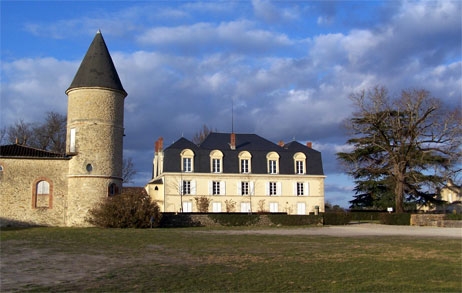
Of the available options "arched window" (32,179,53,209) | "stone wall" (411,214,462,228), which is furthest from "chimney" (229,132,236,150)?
"arched window" (32,179,53,209)

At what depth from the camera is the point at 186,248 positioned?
52.3 ft

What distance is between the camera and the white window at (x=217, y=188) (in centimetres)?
4519

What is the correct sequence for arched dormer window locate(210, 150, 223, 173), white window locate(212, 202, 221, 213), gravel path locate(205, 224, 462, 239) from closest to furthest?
gravel path locate(205, 224, 462, 239) < white window locate(212, 202, 221, 213) < arched dormer window locate(210, 150, 223, 173)

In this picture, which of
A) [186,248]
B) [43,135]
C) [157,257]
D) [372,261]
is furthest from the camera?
[43,135]

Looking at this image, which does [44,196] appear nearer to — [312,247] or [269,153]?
[312,247]

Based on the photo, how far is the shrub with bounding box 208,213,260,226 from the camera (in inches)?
1302

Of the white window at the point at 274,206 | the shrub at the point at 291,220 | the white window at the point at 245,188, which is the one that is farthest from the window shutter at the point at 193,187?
the shrub at the point at 291,220

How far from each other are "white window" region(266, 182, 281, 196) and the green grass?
2863 cm

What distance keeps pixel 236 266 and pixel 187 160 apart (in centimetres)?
3370

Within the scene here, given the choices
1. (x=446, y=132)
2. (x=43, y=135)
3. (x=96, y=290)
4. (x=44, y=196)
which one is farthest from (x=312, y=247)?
(x=43, y=135)

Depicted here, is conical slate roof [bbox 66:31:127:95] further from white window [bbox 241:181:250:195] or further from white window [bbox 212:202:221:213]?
white window [bbox 241:181:250:195]

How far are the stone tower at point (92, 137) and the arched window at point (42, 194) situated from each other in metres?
1.09

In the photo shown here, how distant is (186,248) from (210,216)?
1716cm

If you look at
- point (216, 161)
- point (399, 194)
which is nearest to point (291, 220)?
point (399, 194)
